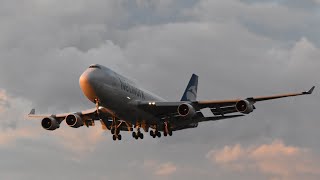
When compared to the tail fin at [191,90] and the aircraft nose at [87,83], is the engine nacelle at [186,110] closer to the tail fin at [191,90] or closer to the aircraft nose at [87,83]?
the aircraft nose at [87,83]

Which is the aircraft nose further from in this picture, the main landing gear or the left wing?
the main landing gear

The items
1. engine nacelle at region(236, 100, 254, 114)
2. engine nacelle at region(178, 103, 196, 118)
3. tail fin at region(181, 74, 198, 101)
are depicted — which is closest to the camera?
engine nacelle at region(236, 100, 254, 114)

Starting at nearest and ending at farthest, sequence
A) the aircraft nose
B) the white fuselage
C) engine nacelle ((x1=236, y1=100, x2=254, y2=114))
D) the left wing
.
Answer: the aircraft nose
the white fuselage
engine nacelle ((x1=236, y1=100, x2=254, y2=114))
the left wing

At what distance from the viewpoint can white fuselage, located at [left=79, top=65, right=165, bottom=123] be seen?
2795 inches

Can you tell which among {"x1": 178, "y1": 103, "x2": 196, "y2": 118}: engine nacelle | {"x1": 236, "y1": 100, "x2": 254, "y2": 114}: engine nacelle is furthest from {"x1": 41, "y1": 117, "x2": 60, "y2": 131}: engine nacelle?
{"x1": 236, "y1": 100, "x2": 254, "y2": 114}: engine nacelle

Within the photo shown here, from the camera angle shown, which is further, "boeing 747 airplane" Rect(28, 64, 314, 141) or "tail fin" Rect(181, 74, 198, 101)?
"tail fin" Rect(181, 74, 198, 101)

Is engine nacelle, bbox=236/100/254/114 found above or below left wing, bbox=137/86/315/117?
below

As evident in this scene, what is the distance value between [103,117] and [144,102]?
6.91m

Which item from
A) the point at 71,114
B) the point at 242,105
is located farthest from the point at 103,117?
the point at 242,105

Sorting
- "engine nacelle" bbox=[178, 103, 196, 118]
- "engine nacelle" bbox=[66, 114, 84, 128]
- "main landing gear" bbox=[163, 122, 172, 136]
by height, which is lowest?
"main landing gear" bbox=[163, 122, 172, 136]

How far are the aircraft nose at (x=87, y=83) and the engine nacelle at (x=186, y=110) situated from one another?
1038 cm

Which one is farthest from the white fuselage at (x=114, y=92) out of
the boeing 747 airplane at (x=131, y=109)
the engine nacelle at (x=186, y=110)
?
the engine nacelle at (x=186, y=110)

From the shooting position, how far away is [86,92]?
2817 inches

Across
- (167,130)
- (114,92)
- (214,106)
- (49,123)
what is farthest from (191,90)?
(114,92)
